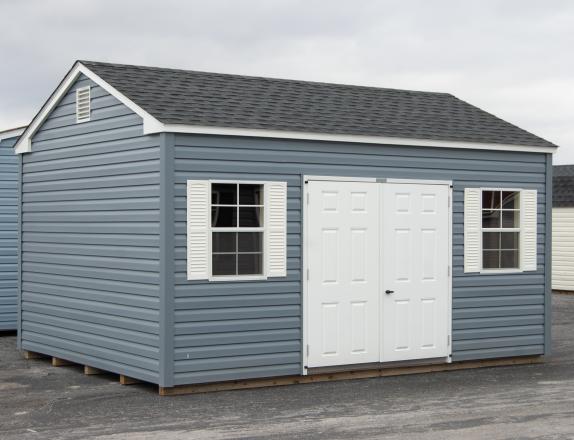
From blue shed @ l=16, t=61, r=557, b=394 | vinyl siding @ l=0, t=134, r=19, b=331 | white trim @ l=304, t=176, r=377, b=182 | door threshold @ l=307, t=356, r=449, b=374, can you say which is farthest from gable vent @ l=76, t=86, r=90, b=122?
vinyl siding @ l=0, t=134, r=19, b=331

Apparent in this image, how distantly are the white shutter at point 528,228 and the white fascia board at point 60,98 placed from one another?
202 inches

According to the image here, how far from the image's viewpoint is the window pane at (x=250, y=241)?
11.3m

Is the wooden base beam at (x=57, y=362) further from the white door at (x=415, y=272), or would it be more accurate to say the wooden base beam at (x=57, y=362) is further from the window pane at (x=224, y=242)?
the white door at (x=415, y=272)

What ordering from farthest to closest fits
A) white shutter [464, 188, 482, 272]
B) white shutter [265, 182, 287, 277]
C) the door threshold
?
white shutter [464, 188, 482, 272], the door threshold, white shutter [265, 182, 287, 277]

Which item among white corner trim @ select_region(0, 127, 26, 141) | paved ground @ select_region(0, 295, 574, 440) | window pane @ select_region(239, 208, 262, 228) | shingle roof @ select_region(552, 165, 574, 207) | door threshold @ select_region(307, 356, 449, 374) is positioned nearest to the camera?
A: paved ground @ select_region(0, 295, 574, 440)

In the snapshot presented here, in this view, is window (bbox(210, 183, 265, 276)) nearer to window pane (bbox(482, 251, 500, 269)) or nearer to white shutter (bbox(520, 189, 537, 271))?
window pane (bbox(482, 251, 500, 269))

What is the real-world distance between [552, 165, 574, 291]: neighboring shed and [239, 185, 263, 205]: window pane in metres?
15.5

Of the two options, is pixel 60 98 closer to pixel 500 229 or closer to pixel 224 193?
pixel 224 193

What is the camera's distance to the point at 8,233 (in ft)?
53.9

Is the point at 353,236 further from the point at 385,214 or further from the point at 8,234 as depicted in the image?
the point at 8,234

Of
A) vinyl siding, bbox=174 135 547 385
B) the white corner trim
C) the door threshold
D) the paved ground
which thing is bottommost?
the paved ground

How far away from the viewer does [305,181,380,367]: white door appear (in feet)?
38.3

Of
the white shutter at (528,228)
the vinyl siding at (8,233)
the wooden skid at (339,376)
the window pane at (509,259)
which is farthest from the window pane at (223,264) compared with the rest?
the vinyl siding at (8,233)

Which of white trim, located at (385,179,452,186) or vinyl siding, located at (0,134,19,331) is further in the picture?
vinyl siding, located at (0,134,19,331)
